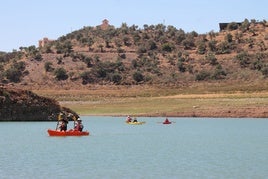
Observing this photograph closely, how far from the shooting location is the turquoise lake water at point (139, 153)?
28.2m

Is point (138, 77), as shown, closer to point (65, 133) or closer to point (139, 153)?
point (65, 133)

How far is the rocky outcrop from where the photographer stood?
67.8 metres

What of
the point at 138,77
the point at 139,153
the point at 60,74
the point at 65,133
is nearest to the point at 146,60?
the point at 138,77

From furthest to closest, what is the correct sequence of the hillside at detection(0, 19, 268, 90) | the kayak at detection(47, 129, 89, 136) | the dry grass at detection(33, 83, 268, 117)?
the hillside at detection(0, 19, 268, 90)
the dry grass at detection(33, 83, 268, 117)
the kayak at detection(47, 129, 89, 136)

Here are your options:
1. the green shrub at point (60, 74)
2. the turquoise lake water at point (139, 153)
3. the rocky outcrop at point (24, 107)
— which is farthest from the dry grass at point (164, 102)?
the turquoise lake water at point (139, 153)

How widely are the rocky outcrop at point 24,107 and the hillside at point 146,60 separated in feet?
136

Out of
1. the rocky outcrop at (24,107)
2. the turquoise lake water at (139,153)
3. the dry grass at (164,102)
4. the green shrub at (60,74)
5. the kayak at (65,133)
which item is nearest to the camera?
the turquoise lake water at (139,153)

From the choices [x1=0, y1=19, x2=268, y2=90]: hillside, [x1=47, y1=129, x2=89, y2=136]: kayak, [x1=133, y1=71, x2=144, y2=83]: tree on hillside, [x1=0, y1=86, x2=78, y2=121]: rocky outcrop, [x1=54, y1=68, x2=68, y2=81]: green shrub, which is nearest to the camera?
[x1=47, y1=129, x2=89, y2=136]: kayak

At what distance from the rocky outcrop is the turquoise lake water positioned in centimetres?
925

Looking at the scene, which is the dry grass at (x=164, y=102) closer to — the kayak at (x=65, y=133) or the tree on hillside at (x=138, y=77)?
the tree on hillside at (x=138, y=77)

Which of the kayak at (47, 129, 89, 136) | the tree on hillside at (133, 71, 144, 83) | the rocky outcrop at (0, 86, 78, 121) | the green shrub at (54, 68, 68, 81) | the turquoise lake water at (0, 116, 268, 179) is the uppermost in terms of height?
the green shrub at (54, 68, 68, 81)

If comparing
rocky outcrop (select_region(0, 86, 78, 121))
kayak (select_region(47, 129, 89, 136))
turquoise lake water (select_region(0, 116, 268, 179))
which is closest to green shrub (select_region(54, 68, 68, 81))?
rocky outcrop (select_region(0, 86, 78, 121))

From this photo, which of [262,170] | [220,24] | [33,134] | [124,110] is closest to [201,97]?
[124,110]

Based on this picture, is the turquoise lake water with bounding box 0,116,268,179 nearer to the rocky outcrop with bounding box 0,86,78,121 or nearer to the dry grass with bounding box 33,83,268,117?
the rocky outcrop with bounding box 0,86,78,121
